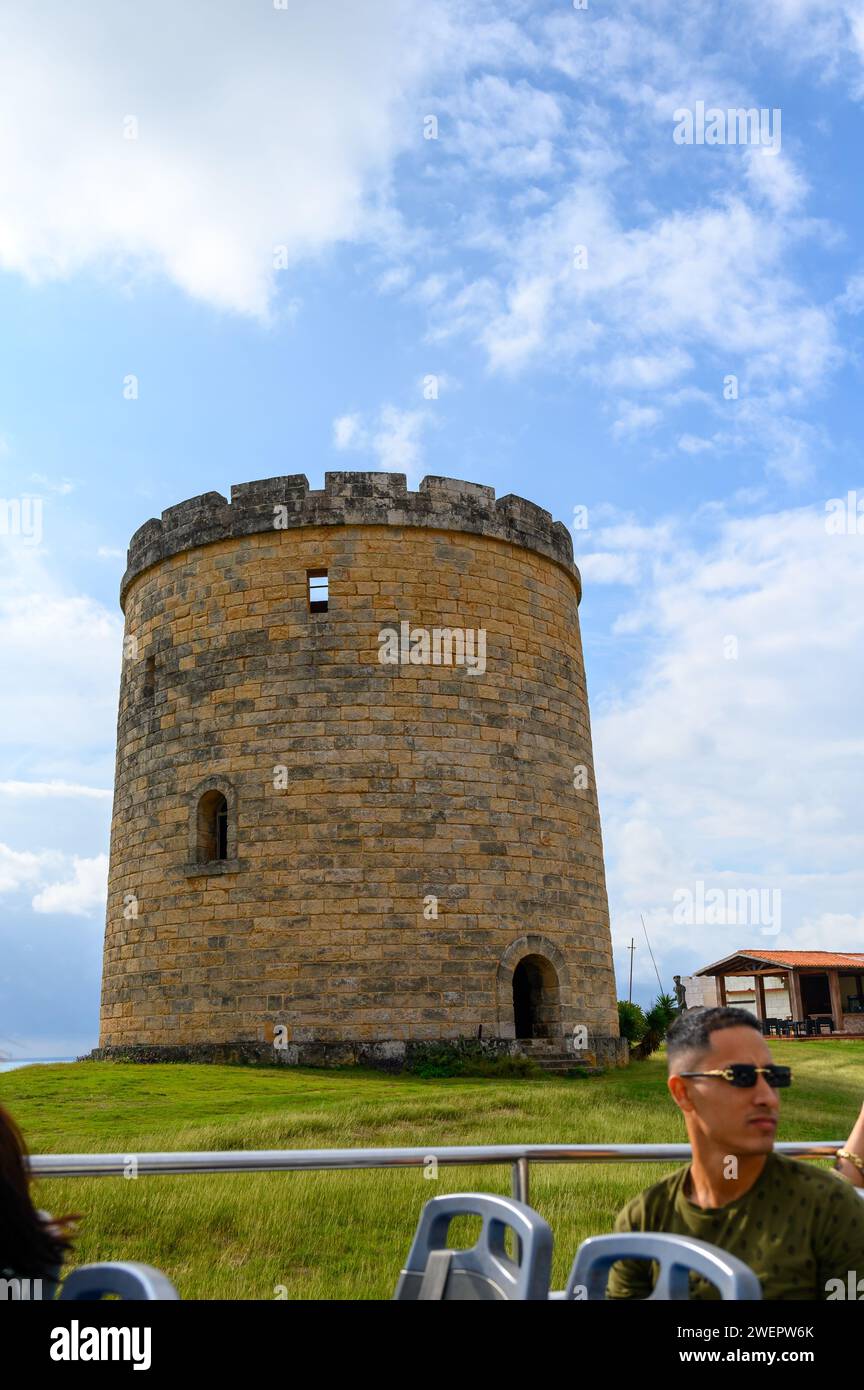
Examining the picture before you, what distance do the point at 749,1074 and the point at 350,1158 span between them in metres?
1.16

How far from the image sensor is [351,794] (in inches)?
637

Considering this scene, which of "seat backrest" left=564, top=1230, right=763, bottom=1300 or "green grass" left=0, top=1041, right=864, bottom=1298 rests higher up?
"seat backrest" left=564, top=1230, right=763, bottom=1300

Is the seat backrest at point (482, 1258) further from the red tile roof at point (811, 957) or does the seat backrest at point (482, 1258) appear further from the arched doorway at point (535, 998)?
the red tile roof at point (811, 957)

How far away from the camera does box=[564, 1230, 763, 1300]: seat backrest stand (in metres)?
2.15

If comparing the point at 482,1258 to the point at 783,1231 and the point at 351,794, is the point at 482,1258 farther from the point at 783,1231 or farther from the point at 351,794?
the point at 351,794

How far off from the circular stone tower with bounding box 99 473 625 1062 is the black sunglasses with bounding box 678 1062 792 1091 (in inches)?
504

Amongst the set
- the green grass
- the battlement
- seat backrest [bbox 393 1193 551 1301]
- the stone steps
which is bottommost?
the green grass

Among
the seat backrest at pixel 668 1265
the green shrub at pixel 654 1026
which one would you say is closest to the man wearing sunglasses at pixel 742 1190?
the seat backrest at pixel 668 1265

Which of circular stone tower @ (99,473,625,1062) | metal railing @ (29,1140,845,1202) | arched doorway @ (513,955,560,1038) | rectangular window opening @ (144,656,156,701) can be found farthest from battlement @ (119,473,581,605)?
metal railing @ (29,1140,845,1202)

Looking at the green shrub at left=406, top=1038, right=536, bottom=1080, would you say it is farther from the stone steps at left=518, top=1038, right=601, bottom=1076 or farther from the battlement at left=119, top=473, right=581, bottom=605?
the battlement at left=119, top=473, right=581, bottom=605

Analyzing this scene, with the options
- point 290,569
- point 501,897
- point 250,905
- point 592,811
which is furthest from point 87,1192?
point 592,811
